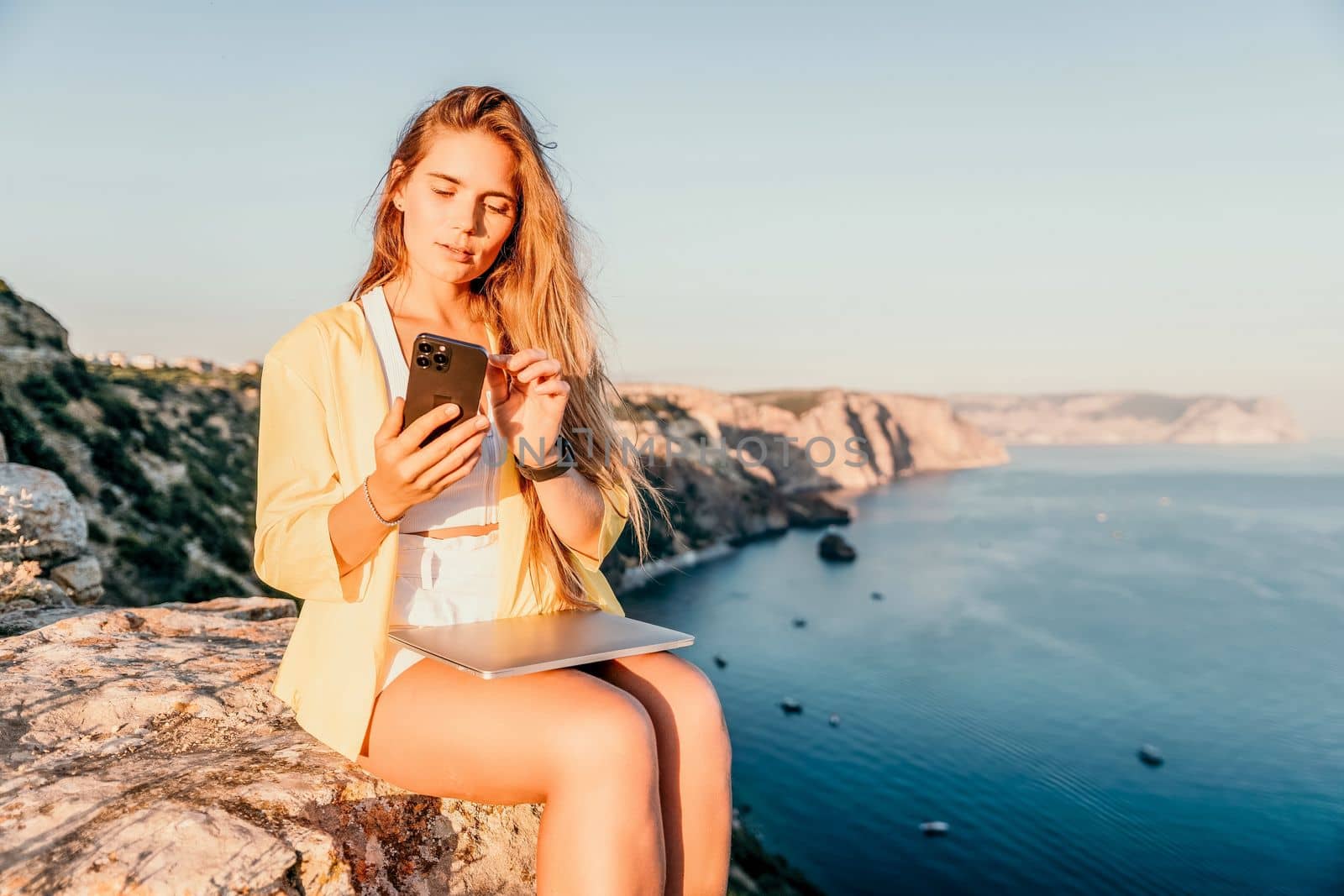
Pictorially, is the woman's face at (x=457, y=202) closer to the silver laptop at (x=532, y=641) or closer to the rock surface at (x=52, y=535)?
the silver laptop at (x=532, y=641)

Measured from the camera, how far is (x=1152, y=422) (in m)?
164

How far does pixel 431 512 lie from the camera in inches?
70.2

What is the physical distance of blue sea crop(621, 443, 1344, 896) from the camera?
23438 mm

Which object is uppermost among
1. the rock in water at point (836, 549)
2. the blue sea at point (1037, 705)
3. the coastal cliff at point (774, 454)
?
the coastal cliff at point (774, 454)

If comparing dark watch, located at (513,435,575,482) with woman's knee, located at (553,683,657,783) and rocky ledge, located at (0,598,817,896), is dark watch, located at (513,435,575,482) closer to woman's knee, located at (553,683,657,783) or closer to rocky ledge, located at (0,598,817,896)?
woman's knee, located at (553,683,657,783)

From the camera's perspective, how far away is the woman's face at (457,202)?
1.84m

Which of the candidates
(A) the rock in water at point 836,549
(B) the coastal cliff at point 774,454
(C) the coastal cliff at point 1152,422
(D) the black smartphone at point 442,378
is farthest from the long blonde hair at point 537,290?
(C) the coastal cliff at point 1152,422

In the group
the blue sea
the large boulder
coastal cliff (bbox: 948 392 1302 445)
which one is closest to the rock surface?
the large boulder

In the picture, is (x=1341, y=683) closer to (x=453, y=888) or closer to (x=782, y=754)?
(x=782, y=754)

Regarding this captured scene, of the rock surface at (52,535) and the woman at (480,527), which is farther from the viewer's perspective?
the rock surface at (52,535)

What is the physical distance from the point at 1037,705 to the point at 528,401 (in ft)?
116

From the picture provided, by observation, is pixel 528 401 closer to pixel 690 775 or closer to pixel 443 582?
pixel 443 582

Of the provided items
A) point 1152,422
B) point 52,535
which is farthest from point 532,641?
point 1152,422

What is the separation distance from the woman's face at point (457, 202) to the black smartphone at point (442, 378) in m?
0.52
